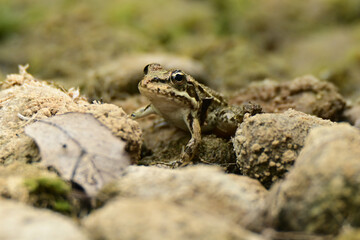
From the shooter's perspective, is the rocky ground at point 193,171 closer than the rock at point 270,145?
Yes

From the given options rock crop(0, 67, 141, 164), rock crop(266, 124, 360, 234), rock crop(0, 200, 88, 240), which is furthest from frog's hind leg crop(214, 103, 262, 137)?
rock crop(0, 200, 88, 240)

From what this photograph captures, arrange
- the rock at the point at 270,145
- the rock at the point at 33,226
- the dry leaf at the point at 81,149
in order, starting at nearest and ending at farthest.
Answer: the rock at the point at 33,226, the dry leaf at the point at 81,149, the rock at the point at 270,145

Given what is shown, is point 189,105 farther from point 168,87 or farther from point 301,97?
point 301,97

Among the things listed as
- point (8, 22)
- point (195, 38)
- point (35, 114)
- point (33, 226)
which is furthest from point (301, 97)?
point (8, 22)

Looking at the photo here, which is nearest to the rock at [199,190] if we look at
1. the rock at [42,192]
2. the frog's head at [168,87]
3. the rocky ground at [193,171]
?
the rocky ground at [193,171]

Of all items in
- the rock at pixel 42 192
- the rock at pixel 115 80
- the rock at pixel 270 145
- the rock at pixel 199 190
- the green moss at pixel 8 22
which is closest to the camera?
the rock at pixel 199 190

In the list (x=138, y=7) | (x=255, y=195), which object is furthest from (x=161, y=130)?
(x=138, y=7)

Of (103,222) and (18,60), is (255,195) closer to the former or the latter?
(103,222)

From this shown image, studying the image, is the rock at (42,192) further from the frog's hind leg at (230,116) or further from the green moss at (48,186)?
the frog's hind leg at (230,116)
